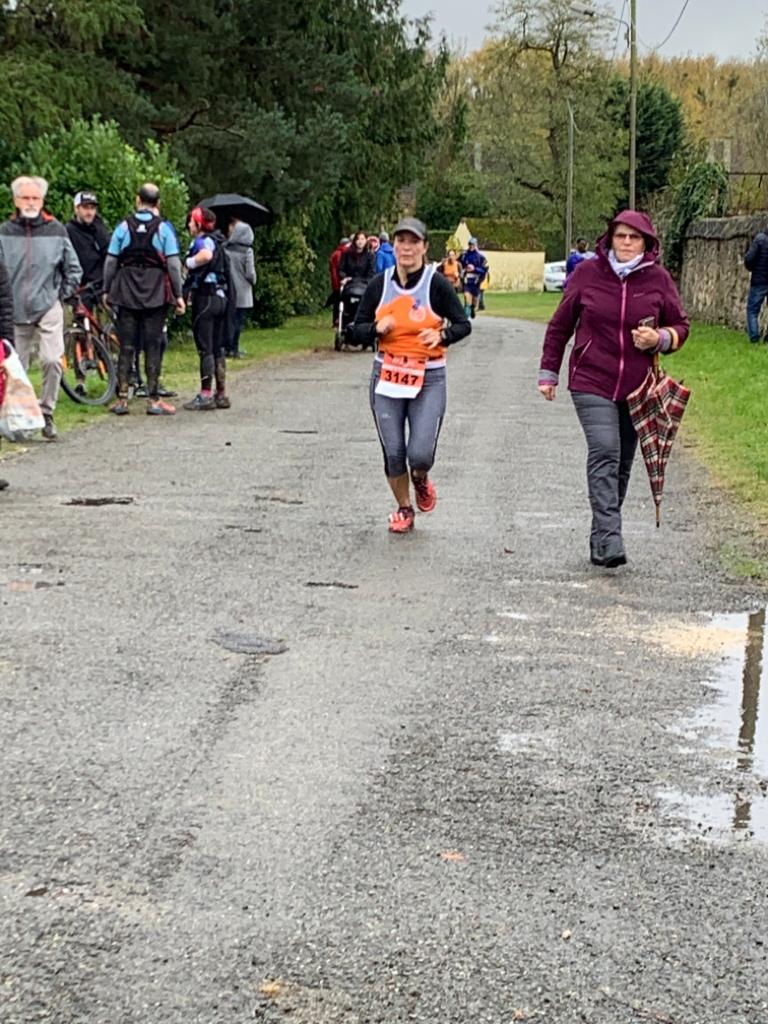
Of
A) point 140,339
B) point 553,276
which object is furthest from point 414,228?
point 553,276

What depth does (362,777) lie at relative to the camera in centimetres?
483

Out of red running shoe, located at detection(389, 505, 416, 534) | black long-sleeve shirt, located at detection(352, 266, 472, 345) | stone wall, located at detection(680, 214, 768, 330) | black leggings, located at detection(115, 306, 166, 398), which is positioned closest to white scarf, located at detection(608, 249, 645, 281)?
black long-sleeve shirt, located at detection(352, 266, 472, 345)

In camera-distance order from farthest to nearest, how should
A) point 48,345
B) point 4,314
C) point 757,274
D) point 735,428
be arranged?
1. point 757,274
2. point 735,428
3. point 48,345
4. point 4,314

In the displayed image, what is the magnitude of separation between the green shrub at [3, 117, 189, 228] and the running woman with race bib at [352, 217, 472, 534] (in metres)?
11.8

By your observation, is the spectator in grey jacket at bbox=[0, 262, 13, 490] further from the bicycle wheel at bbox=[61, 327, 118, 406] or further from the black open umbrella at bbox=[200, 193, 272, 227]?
the black open umbrella at bbox=[200, 193, 272, 227]

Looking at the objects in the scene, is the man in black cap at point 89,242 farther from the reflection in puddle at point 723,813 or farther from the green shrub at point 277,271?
the green shrub at point 277,271

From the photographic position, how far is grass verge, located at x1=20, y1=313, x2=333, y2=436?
14567mm

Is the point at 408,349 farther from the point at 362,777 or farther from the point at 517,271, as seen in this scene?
the point at 517,271

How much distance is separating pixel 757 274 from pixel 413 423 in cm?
1625

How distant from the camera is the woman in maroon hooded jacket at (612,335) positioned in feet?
26.6

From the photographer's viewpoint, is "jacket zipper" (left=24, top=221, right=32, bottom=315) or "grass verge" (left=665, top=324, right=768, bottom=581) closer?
"grass verge" (left=665, top=324, right=768, bottom=581)

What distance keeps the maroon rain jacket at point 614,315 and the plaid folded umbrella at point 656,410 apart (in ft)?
0.22

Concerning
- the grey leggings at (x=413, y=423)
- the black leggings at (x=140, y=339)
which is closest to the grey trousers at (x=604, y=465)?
the grey leggings at (x=413, y=423)

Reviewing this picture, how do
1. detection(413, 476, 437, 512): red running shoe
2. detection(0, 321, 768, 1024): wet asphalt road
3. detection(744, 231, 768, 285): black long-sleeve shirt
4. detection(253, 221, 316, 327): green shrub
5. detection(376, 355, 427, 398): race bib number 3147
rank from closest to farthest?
detection(0, 321, 768, 1024): wet asphalt road → detection(376, 355, 427, 398): race bib number 3147 → detection(413, 476, 437, 512): red running shoe → detection(744, 231, 768, 285): black long-sleeve shirt → detection(253, 221, 316, 327): green shrub
